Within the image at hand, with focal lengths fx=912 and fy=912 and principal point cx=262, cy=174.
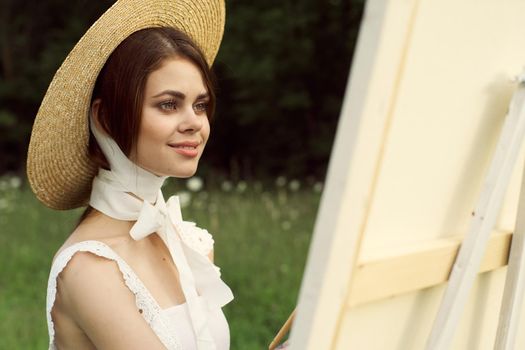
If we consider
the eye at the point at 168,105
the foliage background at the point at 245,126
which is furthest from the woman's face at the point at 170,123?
the foliage background at the point at 245,126

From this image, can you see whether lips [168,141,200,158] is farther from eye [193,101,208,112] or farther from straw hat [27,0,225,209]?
straw hat [27,0,225,209]

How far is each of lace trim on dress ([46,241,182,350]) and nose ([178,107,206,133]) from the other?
28 centimetres

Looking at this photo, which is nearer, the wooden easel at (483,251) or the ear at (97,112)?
the wooden easel at (483,251)

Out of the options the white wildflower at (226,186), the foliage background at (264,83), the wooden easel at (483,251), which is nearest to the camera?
the wooden easel at (483,251)

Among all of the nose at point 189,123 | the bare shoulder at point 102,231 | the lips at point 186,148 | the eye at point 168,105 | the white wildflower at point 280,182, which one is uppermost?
the eye at point 168,105

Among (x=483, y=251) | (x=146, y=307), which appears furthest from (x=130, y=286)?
(x=483, y=251)

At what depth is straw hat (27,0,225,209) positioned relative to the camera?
1882mm

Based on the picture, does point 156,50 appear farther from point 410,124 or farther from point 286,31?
point 286,31

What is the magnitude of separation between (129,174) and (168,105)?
7.0 inches

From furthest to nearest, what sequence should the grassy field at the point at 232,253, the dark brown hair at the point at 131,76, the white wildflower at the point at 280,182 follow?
the white wildflower at the point at 280,182 < the grassy field at the point at 232,253 < the dark brown hair at the point at 131,76

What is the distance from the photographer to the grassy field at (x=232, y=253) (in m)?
4.25

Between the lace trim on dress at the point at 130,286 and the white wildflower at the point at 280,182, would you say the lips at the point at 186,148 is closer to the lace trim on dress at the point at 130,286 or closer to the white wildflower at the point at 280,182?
the lace trim on dress at the point at 130,286

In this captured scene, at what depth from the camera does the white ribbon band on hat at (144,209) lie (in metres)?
1.87

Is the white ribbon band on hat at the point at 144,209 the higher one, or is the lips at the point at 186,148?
the lips at the point at 186,148
